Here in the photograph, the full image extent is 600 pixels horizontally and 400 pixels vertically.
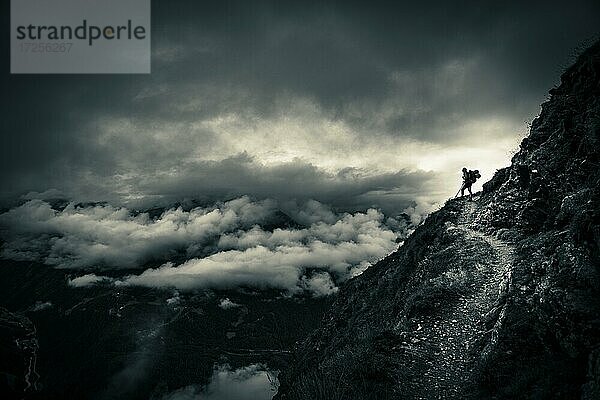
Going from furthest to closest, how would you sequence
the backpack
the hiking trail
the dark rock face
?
the backpack
the hiking trail
the dark rock face

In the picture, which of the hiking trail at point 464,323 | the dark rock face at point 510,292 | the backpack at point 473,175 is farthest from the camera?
the backpack at point 473,175

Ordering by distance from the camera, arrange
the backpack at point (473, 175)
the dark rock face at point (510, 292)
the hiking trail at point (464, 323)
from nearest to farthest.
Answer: the dark rock face at point (510, 292), the hiking trail at point (464, 323), the backpack at point (473, 175)

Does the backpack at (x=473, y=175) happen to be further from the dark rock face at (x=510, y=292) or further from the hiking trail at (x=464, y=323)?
the hiking trail at (x=464, y=323)

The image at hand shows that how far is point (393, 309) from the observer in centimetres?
5491

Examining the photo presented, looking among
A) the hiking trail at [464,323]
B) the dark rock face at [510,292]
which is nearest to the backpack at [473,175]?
the dark rock face at [510,292]

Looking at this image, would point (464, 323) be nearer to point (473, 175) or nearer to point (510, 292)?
point (510, 292)

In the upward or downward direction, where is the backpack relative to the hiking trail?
upward

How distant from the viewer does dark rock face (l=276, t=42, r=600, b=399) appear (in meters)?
24.8

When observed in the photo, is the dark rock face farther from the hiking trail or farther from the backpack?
the backpack

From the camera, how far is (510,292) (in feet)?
106

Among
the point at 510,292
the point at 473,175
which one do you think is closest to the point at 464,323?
the point at 510,292

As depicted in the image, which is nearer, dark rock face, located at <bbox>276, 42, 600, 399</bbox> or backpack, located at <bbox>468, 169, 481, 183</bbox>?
dark rock face, located at <bbox>276, 42, 600, 399</bbox>

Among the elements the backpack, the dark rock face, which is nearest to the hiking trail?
the dark rock face

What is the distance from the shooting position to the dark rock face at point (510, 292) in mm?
24781
